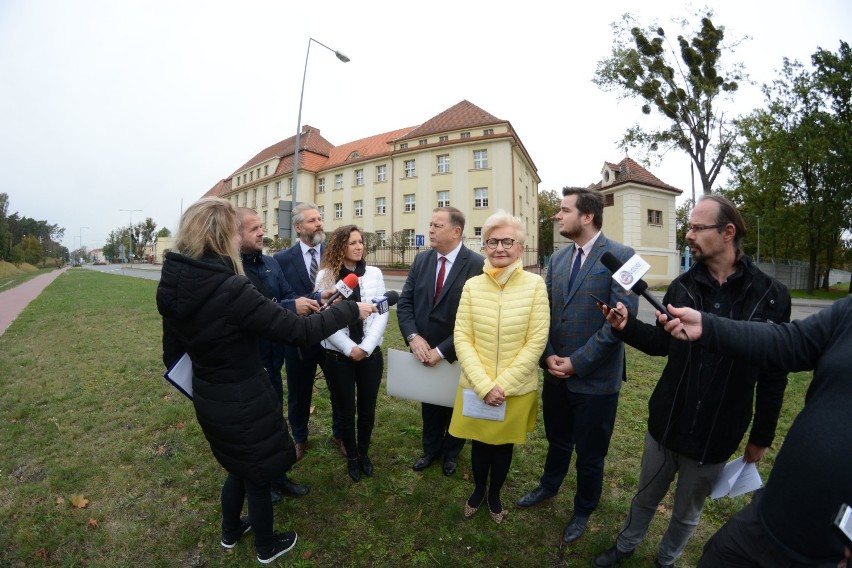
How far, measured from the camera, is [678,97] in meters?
18.5

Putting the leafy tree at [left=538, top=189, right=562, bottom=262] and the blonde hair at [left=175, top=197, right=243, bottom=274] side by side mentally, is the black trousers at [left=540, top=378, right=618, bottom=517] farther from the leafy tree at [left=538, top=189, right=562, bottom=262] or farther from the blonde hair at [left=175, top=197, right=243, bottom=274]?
the leafy tree at [left=538, top=189, right=562, bottom=262]

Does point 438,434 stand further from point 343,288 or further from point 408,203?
point 408,203

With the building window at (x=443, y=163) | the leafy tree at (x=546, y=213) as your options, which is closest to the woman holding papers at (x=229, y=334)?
the building window at (x=443, y=163)

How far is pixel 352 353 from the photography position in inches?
127

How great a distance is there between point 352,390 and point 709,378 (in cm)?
241

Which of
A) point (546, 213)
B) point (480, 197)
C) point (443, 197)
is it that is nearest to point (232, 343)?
point (480, 197)

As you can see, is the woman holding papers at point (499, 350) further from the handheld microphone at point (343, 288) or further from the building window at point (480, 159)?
the building window at point (480, 159)

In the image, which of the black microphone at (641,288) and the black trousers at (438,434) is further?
the black trousers at (438,434)

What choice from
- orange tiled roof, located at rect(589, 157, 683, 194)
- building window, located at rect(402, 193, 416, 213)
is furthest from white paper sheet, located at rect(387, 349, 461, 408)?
building window, located at rect(402, 193, 416, 213)

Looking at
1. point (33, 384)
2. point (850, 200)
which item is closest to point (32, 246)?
point (33, 384)

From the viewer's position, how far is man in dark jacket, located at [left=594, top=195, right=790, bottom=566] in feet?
6.95

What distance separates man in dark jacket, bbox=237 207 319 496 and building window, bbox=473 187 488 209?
29.9 metres

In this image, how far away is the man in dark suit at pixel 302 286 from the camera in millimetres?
3801

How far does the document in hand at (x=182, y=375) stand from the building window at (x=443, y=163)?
32.6 m
